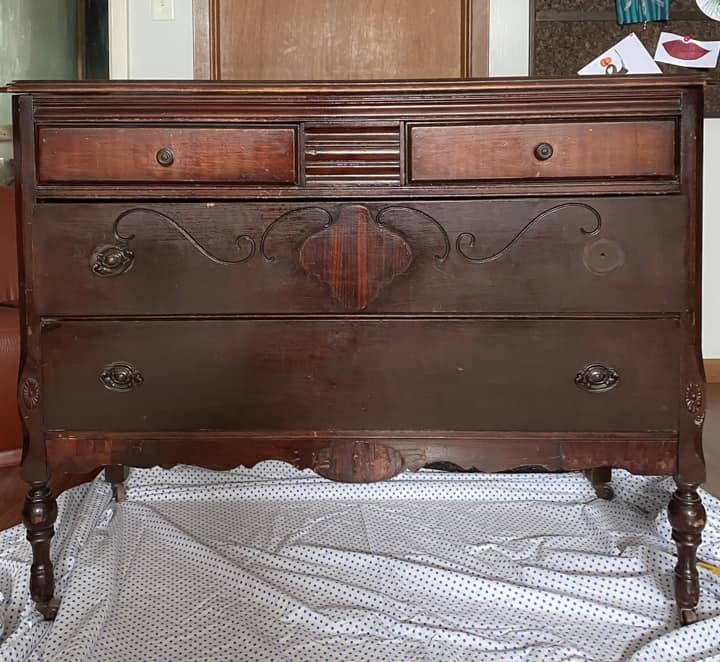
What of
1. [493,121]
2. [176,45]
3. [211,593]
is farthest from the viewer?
[176,45]

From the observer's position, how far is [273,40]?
7.35 ft

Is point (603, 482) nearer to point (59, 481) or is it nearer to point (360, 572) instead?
point (360, 572)

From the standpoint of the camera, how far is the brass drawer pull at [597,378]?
120 cm

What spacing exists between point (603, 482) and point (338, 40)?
1.59 metres

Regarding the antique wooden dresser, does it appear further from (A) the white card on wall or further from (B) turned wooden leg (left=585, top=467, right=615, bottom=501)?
(A) the white card on wall

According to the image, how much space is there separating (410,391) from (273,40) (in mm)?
1520

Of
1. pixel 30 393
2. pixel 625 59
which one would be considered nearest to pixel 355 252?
pixel 30 393

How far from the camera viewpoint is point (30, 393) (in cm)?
122

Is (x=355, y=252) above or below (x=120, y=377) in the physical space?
above

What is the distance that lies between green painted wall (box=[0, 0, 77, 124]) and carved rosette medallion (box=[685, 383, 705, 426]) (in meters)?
2.53

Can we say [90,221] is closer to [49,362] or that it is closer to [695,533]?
[49,362]

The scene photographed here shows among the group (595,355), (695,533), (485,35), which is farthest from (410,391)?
(485,35)

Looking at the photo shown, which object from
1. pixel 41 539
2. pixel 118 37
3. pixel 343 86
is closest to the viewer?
pixel 343 86

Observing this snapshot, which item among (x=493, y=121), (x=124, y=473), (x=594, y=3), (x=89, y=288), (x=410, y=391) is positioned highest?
(x=594, y=3)
